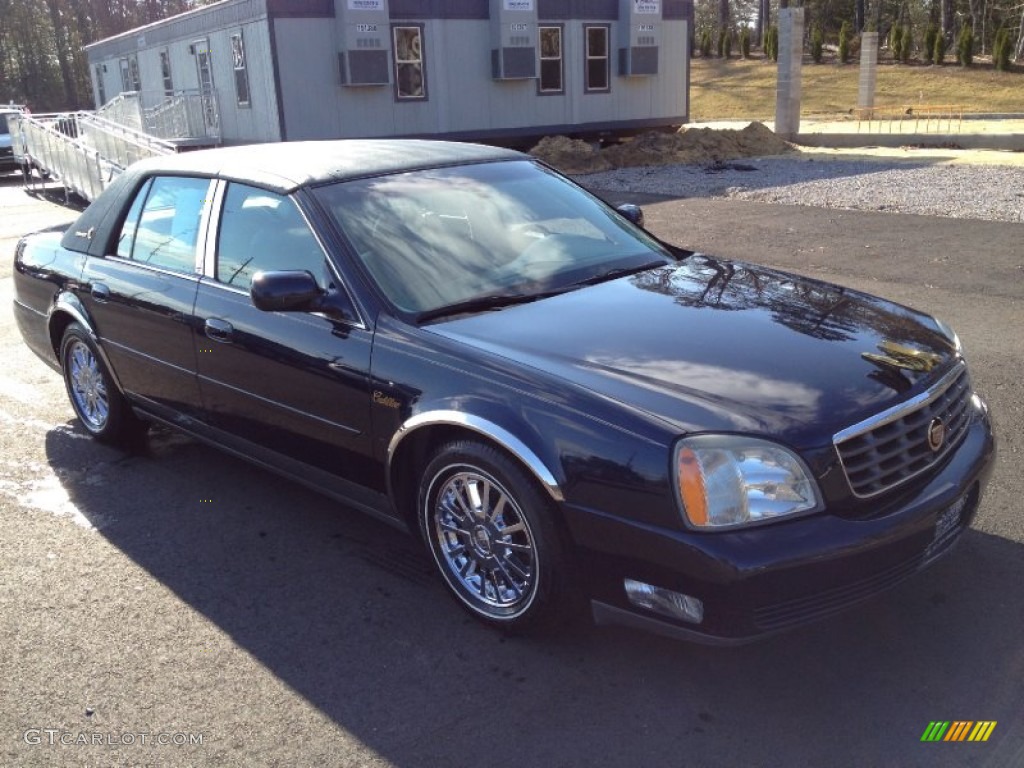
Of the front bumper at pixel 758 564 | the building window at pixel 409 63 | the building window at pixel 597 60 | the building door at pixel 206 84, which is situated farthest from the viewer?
the building window at pixel 597 60

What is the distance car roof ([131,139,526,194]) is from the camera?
433cm

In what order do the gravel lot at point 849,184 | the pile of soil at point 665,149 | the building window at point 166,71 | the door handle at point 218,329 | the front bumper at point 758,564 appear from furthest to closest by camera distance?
the building window at point 166,71
the pile of soil at point 665,149
the gravel lot at point 849,184
the door handle at point 218,329
the front bumper at point 758,564

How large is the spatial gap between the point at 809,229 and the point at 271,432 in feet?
30.5

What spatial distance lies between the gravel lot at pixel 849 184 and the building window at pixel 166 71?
12434 mm

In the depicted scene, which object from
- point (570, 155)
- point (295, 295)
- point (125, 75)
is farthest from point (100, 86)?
point (295, 295)

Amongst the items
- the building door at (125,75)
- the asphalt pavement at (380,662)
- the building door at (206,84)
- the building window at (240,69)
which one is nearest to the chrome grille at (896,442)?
the asphalt pavement at (380,662)

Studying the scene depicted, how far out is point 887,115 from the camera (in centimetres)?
3123

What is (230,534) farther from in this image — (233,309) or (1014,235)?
(1014,235)

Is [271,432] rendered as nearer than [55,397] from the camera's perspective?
Yes

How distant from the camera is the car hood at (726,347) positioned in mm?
3061

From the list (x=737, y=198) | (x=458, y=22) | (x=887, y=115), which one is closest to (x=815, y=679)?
(x=737, y=198)

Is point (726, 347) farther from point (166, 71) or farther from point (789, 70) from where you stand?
point (166, 71)

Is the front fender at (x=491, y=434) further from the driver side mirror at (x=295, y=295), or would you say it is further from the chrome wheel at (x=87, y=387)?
the chrome wheel at (x=87, y=387)

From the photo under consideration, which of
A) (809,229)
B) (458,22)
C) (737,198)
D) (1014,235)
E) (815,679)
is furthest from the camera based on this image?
(458,22)
